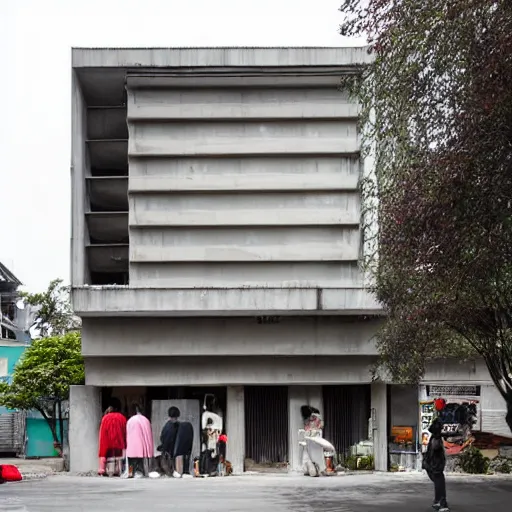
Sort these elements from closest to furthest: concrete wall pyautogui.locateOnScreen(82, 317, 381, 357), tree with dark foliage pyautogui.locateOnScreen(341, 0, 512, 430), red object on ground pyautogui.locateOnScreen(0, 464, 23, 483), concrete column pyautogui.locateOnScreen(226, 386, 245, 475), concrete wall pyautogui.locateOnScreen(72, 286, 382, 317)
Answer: tree with dark foliage pyautogui.locateOnScreen(341, 0, 512, 430) < red object on ground pyautogui.locateOnScreen(0, 464, 23, 483) < concrete wall pyautogui.locateOnScreen(72, 286, 382, 317) < concrete wall pyautogui.locateOnScreen(82, 317, 381, 357) < concrete column pyautogui.locateOnScreen(226, 386, 245, 475)

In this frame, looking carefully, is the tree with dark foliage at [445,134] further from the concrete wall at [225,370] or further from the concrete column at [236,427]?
the concrete column at [236,427]

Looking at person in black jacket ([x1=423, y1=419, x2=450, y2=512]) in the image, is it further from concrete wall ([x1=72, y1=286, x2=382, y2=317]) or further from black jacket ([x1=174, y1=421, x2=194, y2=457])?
black jacket ([x1=174, y1=421, x2=194, y2=457])

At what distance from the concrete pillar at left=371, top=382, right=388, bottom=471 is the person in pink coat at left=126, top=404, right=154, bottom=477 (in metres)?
6.03

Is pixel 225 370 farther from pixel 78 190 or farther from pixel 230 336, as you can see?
pixel 78 190

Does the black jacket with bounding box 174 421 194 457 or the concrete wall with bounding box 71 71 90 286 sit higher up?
the concrete wall with bounding box 71 71 90 286

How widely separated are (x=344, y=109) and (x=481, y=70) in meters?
15.5

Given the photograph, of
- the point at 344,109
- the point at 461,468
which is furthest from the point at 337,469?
the point at 344,109

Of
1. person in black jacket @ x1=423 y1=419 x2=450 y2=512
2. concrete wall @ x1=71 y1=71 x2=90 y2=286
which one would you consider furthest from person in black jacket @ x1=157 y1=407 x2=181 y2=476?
person in black jacket @ x1=423 y1=419 x2=450 y2=512

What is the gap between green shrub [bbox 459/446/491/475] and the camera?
27719 mm

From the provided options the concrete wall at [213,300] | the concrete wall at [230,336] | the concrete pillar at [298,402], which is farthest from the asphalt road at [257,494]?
the concrete wall at [213,300]

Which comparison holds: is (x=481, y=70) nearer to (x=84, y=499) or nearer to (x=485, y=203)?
(x=485, y=203)

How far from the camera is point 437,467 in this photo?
18.3 m

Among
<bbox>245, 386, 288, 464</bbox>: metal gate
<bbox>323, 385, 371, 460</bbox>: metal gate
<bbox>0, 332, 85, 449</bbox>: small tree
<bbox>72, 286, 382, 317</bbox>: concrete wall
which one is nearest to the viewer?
<bbox>72, 286, 382, 317</bbox>: concrete wall

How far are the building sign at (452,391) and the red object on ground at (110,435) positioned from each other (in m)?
8.41
